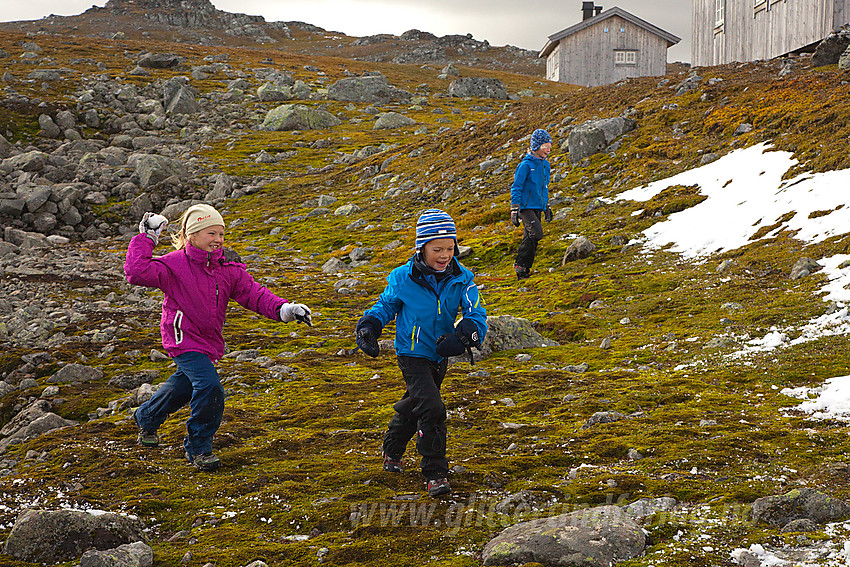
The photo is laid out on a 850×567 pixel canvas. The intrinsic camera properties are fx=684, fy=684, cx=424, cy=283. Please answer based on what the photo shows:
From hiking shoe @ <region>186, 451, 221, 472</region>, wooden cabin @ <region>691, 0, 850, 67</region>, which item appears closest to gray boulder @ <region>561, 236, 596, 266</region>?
hiking shoe @ <region>186, 451, 221, 472</region>

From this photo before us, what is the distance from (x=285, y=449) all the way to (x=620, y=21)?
2523 inches

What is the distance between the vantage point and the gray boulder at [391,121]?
1839 inches

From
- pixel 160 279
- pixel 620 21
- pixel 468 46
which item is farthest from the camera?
pixel 468 46

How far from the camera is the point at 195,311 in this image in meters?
6.62

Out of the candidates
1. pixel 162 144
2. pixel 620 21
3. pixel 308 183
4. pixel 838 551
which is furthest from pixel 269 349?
pixel 620 21

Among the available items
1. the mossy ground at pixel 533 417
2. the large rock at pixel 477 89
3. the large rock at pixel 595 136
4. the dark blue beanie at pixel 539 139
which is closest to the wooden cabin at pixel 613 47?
the large rock at pixel 477 89

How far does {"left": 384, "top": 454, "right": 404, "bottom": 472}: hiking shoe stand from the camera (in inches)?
245

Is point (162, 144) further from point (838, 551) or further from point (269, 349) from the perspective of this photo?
point (838, 551)

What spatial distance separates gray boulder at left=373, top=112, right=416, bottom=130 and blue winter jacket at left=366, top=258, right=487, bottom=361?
137ft

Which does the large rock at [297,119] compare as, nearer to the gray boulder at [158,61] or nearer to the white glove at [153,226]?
the gray boulder at [158,61]

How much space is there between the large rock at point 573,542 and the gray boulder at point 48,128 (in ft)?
132

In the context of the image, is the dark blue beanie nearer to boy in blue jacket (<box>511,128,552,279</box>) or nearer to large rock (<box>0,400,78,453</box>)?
boy in blue jacket (<box>511,128,552,279</box>)

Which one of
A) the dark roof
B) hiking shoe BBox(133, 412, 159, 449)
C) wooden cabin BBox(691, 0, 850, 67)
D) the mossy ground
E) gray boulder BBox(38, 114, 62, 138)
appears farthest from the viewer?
the dark roof

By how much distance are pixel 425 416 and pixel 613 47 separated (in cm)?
6418
